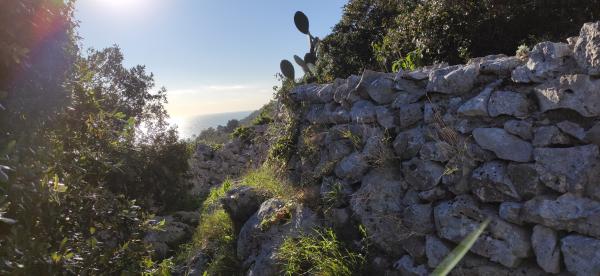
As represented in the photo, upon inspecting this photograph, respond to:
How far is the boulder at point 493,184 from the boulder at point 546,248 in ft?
1.25

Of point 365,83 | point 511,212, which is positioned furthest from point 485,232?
point 365,83

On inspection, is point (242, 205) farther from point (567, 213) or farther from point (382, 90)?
point (567, 213)

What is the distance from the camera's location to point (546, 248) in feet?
12.6

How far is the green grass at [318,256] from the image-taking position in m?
5.05

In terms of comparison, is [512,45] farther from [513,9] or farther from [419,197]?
[419,197]

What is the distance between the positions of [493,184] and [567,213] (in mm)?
711

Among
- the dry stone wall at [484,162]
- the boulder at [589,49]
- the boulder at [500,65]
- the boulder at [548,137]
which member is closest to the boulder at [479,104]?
the dry stone wall at [484,162]

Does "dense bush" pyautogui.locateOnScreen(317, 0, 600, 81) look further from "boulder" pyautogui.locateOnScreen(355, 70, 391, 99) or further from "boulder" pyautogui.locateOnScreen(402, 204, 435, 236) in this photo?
"boulder" pyautogui.locateOnScreen(402, 204, 435, 236)

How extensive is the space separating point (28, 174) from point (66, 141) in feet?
3.13

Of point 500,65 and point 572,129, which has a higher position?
point 500,65

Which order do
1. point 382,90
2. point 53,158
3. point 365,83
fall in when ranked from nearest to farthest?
point 53,158, point 382,90, point 365,83

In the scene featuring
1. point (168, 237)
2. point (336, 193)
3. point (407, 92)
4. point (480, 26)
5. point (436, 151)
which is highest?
point (480, 26)

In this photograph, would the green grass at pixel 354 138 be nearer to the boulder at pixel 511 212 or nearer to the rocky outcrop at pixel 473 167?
the rocky outcrop at pixel 473 167

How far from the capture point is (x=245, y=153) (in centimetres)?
1691
